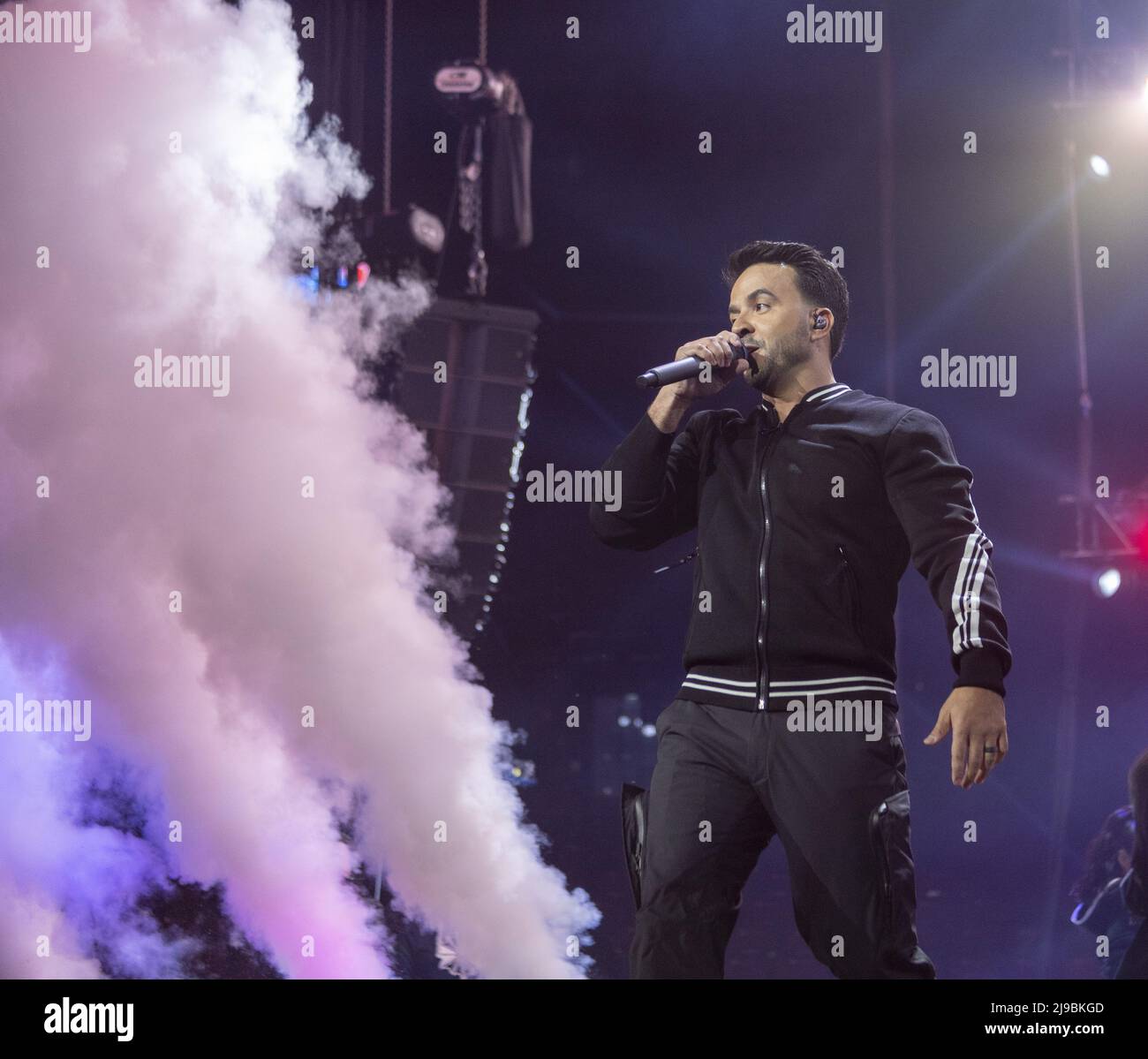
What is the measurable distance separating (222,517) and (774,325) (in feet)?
7.95

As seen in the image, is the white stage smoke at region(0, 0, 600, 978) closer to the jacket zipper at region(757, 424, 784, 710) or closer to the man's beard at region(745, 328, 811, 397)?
the man's beard at region(745, 328, 811, 397)

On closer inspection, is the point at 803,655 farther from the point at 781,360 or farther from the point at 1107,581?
the point at 1107,581

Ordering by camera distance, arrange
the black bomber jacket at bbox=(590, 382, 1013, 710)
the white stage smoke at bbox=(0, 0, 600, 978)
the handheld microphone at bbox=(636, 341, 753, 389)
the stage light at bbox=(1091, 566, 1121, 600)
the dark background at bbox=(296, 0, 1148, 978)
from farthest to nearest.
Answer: the stage light at bbox=(1091, 566, 1121, 600) → the dark background at bbox=(296, 0, 1148, 978) → the white stage smoke at bbox=(0, 0, 600, 978) → the handheld microphone at bbox=(636, 341, 753, 389) → the black bomber jacket at bbox=(590, 382, 1013, 710)

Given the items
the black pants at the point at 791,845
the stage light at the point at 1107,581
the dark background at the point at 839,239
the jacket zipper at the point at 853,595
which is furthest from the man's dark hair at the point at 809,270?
the stage light at the point at 1107,581

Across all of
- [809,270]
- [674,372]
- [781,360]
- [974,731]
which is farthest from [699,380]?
[974,731]

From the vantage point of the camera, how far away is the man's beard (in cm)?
265

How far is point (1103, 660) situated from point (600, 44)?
3.12 metres

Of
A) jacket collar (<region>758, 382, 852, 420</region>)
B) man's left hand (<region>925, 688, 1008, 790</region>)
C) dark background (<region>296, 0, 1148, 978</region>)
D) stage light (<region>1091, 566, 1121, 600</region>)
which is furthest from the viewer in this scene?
stage light (<region>1091, 566, 1121, 600</region>)

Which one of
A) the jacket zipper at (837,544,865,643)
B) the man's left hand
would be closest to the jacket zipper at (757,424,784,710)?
the jacket zipper at (837,544,865,643)

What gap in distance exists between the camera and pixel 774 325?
2.66 meters

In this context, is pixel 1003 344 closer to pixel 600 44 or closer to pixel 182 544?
pixel 600 44

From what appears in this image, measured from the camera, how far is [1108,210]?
4707 millimetres

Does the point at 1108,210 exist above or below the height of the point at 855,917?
above
